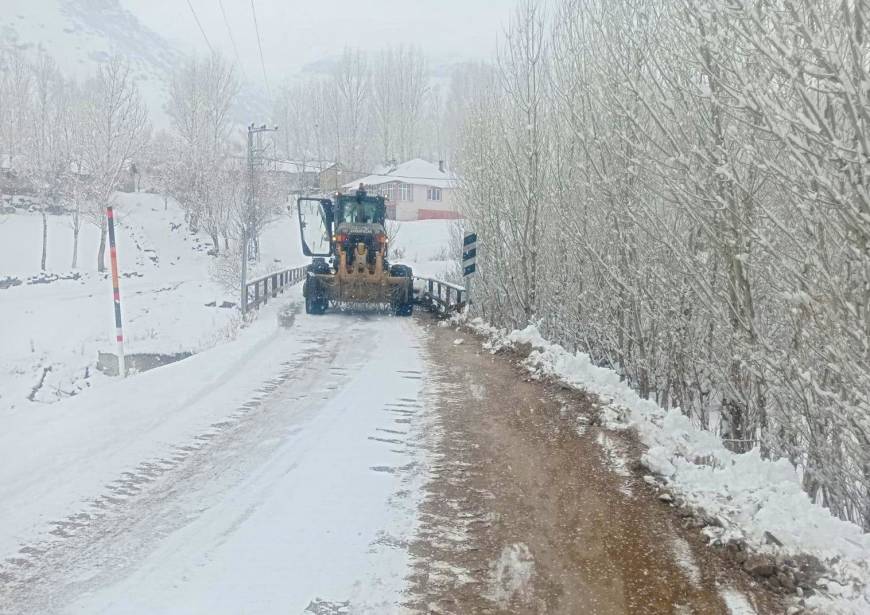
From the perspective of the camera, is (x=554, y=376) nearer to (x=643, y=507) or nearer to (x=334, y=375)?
(x=334, y=375)

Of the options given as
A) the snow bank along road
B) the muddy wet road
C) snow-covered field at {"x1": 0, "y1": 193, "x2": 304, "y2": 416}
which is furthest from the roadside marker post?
the muddy wet road

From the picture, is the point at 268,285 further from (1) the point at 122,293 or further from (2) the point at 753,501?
(2) the point at 753,501

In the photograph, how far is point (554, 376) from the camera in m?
8.95

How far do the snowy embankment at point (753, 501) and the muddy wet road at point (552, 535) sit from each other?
24cm

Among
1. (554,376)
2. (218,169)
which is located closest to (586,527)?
(554,376)

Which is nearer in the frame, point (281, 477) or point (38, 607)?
point (38, 607)

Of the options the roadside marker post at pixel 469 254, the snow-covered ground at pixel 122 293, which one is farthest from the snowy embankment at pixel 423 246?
the roadside marker post at pixel 469 254

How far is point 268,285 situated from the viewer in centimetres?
2536

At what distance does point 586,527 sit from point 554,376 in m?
4.65

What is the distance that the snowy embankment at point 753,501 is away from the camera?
3.37 m

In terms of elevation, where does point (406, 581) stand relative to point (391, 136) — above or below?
below

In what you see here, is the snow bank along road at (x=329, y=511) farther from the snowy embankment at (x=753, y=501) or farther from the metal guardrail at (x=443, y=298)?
the metal guardrail at (x=443, y=298)

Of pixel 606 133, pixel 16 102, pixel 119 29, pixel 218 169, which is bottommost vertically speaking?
pixel 606 133

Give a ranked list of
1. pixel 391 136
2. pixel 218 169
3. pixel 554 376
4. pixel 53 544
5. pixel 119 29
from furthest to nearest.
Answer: pixel 119 29 → pixel 391 136 → pixel 218 169 → pixel 554 376 → pixel 53 544
